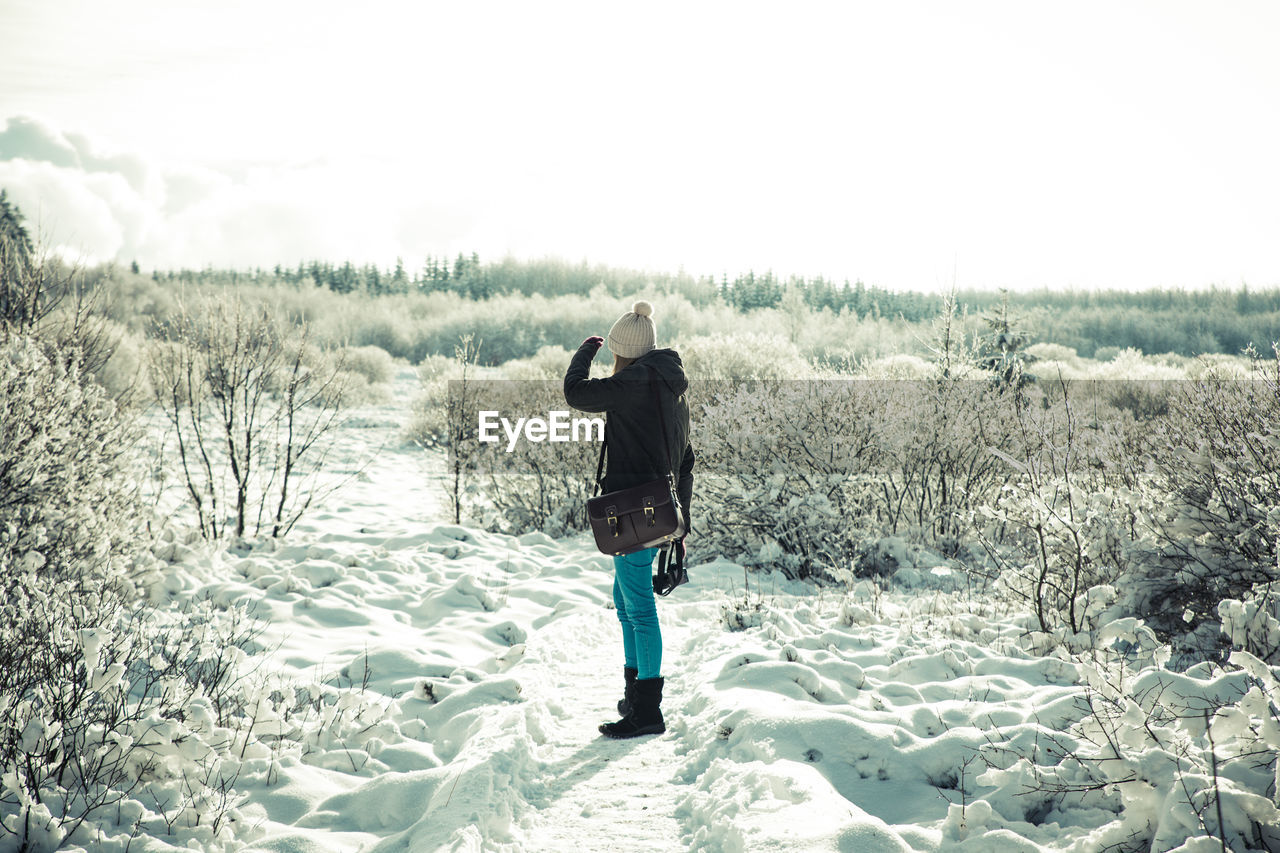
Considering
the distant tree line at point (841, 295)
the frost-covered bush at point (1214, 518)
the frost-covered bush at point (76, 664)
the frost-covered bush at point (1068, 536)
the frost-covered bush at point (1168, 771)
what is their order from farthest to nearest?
the distant tree line at point (841, 295) → the frost-covered bush at point (1068, 536) → the frost-covered bush at point (1214, 518) → the frost-covered bush at point (76, 664) → the frost-covered bush at point (1168, 771)

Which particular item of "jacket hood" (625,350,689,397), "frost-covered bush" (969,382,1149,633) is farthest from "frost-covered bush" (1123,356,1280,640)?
"jacket hood" (625,350,689,397)

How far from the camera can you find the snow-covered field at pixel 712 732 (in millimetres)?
2719

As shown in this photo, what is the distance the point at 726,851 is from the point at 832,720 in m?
1.06

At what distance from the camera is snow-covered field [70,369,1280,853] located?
A: 8.92ft

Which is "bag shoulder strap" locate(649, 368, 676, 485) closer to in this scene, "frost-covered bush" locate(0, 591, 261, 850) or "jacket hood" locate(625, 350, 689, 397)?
"jacket hood" locate(625, 350, 689, 397)

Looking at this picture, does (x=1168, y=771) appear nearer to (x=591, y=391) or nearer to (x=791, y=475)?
(x=591, y=391)

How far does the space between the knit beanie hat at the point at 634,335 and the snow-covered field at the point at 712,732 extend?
1994mm

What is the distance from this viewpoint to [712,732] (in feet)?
12.5

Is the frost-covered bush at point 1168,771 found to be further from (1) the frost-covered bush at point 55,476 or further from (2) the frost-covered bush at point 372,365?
(2) the frost-covered bush at point 372,365

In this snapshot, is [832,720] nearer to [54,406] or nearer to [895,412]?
[54,406]

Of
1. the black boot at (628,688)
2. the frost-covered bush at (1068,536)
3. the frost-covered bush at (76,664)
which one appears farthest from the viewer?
the frost-covered bush at (1068,536)

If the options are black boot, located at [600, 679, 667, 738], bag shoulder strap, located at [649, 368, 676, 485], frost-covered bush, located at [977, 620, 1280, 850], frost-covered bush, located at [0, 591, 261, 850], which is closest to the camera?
frost-covered bush, located at [977, 620, 1280, 850]

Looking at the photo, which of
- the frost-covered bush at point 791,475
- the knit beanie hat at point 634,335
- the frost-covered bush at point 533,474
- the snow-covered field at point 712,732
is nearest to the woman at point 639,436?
the knit beanie hat at point 634,335

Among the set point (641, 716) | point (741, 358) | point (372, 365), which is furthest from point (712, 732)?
point (372, 365)
